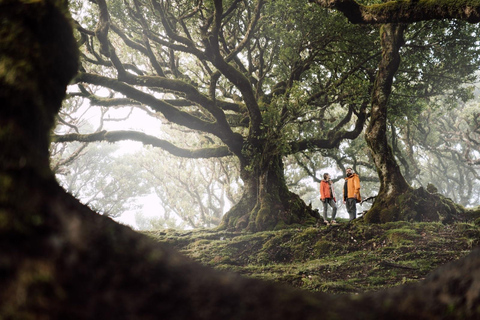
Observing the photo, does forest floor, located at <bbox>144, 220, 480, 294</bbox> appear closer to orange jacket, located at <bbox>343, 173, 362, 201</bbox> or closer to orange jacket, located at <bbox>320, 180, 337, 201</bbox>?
orange jacket, located at <bbox>343, 173, 362, 201</bbox>

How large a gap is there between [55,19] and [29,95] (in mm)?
660

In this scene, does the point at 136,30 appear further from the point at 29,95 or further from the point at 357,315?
the point at 357,315

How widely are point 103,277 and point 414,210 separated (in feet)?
38.3

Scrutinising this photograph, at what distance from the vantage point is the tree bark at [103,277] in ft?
2.73

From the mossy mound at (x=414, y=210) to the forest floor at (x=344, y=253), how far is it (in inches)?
32.5

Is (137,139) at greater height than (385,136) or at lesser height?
greater

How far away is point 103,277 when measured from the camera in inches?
35.6

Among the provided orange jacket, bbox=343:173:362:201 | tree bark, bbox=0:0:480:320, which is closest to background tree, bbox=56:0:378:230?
orange jacket, bbox=343:173:362:201

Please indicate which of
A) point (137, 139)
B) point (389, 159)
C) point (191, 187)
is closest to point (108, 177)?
point (191, 187)

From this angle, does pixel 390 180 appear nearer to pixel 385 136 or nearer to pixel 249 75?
pixel 385 136

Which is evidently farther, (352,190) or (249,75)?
(249,75)

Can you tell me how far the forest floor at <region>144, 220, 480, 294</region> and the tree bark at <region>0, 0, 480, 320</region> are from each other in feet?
15.0

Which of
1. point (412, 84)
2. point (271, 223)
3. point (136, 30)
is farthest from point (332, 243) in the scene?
point (136, 30)

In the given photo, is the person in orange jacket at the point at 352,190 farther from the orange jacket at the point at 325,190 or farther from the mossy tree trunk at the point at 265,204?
the mossy tree trunk at the point at 265,204
